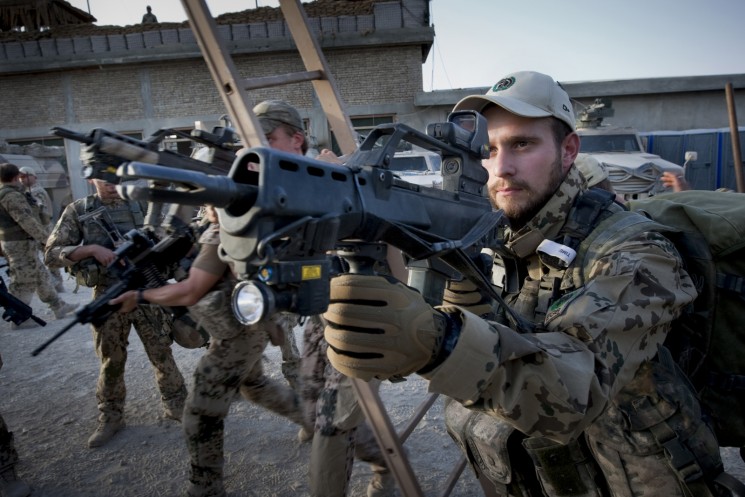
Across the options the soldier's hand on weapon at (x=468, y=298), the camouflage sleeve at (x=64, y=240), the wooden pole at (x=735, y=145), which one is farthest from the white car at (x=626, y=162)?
the camouflage sleeve at (x=64, y=240)

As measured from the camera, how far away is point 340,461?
2.55 meters

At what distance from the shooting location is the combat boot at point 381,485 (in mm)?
2973

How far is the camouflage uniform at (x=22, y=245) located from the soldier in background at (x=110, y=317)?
3.24m

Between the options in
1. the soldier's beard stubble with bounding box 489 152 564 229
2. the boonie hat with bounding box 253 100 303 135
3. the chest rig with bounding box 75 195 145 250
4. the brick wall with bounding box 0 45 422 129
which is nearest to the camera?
the soldier's beard stubble with bounding box 489 152 564 229

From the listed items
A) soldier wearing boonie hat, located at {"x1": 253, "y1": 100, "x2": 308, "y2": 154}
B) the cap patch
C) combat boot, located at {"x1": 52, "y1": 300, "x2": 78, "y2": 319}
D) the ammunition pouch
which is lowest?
combat boot, located at {"x1": 52, "y1": 300, "x2": 78, "y2": 319}

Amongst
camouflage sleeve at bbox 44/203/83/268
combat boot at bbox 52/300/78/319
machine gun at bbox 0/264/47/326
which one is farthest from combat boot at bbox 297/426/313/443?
combat boot at bbox 52/300/78/319

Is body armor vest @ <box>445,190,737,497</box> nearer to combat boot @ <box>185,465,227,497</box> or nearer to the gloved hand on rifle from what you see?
the gloved hand on rifle

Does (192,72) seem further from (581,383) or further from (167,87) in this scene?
(581,383)

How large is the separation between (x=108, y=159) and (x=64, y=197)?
647 inches

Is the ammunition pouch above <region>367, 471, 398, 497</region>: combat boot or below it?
above

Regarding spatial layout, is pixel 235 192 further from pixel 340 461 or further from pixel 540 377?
pixel 340 461

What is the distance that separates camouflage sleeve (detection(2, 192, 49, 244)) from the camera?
268 inches

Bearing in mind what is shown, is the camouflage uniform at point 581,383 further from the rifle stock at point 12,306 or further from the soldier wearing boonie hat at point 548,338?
the rifle stock at point 12,306

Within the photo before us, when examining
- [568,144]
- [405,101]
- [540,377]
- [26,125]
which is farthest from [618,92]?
[26,125]
